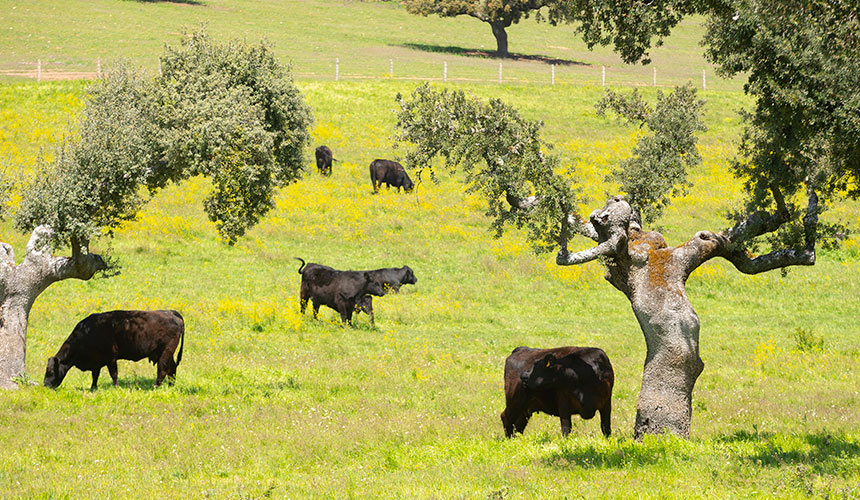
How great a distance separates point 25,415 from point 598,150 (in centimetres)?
4123

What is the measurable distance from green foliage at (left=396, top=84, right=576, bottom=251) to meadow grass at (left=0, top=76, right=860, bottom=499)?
3886 mm

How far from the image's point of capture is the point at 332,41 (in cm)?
9388

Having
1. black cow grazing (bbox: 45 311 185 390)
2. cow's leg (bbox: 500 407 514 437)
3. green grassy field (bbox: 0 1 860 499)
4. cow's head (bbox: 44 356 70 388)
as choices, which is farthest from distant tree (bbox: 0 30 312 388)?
cow's leg (bbox: 500 407 514 437)

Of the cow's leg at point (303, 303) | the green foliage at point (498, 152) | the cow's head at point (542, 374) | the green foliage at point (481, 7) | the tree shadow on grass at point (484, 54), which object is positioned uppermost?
the green foliage at point (481, 7)

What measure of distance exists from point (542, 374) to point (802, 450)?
13.9 feet

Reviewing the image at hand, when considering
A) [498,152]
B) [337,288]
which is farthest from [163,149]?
[337,288]

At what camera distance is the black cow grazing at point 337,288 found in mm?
27500

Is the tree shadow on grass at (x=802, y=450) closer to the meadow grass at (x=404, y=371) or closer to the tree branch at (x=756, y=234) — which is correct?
the meadow grass at (x=404, y=371)

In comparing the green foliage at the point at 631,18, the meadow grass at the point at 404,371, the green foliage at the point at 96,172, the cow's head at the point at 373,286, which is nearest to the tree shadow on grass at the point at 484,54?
the meadow grass at the point at 404,371

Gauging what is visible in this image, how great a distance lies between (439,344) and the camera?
2494 cm

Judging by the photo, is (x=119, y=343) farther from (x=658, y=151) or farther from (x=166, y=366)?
(x=658, y=151)

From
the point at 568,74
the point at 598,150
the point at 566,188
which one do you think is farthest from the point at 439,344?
the point at 568,74

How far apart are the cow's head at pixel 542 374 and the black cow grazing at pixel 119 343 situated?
8.14 meters

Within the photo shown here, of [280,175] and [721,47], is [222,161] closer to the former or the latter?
[280,175]
